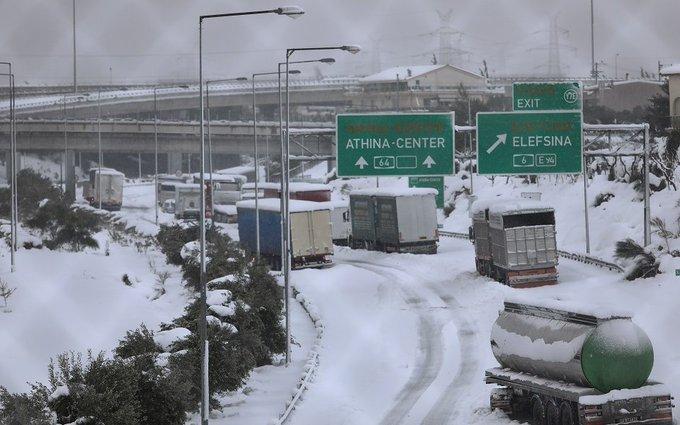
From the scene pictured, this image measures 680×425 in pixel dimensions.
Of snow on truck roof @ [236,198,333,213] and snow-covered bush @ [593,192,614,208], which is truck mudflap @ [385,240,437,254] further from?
snow-covered bush @ [593,192,614,208]

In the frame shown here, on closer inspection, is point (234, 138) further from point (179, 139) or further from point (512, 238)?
point (512, 238)

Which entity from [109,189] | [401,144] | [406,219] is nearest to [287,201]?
[401,144]

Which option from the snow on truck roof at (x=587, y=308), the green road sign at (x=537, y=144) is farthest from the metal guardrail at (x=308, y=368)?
the green road sign at (x=537, y=144)

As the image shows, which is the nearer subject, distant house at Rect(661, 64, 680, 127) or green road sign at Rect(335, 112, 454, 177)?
green road sign at Rect(335, 112, 454, 177)

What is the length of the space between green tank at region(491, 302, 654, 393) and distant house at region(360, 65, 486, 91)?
275 ft

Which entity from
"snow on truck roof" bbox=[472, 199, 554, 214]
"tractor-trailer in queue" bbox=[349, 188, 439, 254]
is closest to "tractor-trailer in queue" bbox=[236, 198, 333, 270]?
"tractor-trailer in queue" bbox=[349, 188, 439, 254]

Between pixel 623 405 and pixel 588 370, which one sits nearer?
pixel 623 405

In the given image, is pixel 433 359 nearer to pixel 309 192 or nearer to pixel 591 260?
pixel 591 260

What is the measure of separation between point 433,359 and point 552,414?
860 centimetres

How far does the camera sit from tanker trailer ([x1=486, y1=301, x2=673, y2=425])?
1755cm

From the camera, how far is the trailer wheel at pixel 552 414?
18.8 meters

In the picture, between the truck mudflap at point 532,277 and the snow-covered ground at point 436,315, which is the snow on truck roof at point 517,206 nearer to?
the truck mudflap at point 532,277

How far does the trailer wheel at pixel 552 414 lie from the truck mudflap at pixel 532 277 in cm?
1739

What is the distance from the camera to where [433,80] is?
106000 mm
